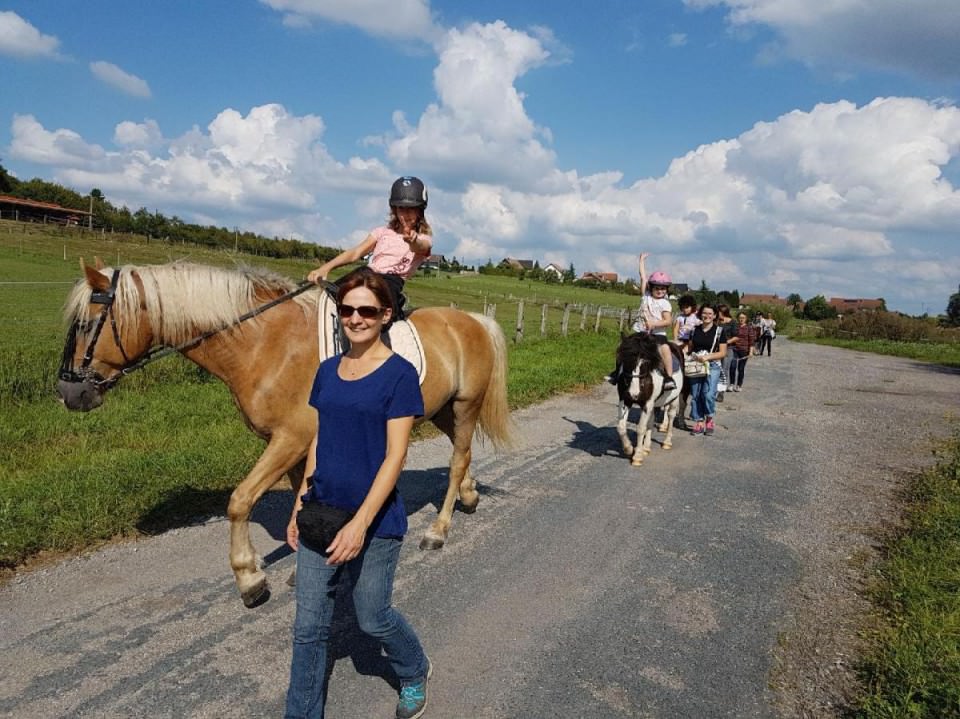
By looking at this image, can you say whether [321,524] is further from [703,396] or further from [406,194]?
[703,396]

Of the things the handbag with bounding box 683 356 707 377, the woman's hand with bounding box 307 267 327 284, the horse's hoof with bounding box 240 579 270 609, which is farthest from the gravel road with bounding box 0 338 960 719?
the handbag with bounding box 683 356 707 377

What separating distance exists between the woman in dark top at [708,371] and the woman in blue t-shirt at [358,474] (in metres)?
8.18

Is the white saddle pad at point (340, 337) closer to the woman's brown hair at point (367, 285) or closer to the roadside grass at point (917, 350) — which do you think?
the woman's brown hair at point (367, 285)

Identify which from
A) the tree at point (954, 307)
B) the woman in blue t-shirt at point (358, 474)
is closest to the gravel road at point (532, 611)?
the woman in blue t-shirt at point (358, 474)

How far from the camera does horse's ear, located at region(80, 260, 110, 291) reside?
12.3 ft

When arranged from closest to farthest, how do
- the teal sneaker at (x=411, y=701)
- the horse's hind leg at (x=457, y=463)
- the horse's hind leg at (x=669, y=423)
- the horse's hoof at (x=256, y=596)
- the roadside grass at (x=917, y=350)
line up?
the teal sneaker at (x=411, y=701) < the horse's hoof at (x=256, y=596) < the horse's hind leg at (x=457, y=463) < the horse's hind leg at (x=669, y=423) < the roadside grass at (x=917, y=350)

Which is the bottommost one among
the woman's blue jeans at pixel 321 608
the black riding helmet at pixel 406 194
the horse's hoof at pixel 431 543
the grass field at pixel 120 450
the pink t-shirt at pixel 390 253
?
the grass field at pixel 120 450

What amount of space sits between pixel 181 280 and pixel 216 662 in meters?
2.41

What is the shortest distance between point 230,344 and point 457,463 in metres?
2.13

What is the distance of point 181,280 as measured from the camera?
412 cm

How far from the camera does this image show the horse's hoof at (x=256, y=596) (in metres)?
3.75

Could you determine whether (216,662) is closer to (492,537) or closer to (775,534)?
(492,537)

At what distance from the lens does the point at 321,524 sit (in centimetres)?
242

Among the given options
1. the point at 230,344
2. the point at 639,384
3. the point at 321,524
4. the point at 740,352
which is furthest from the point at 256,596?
the point at 740,352
